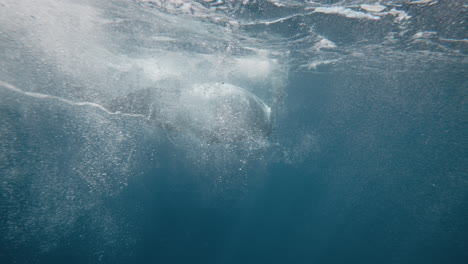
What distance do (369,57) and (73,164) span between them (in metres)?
23.1

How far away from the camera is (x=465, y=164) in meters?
38.7

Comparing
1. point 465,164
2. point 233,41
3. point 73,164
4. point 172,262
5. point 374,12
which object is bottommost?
point 172,262

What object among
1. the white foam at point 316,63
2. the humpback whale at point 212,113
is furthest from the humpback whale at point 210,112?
the white foam at point 316,63

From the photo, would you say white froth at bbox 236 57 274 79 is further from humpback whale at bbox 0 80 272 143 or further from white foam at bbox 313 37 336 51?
humpback whale at bbox 0 80 272 143

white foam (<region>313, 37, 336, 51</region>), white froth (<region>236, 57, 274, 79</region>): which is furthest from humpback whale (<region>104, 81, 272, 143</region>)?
white froth (<region>236, 57, 274, 79</region>)

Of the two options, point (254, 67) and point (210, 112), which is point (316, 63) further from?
point (210, 112)

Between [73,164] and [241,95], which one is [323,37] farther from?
[73,164]

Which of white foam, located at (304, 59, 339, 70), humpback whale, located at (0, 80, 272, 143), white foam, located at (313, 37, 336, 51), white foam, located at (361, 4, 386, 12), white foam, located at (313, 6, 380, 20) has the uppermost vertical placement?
white foam, located at (361, 4, 386, 12)

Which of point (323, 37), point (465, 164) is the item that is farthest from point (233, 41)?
point (465, 164)

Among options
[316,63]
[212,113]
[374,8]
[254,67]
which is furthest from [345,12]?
[254,67]

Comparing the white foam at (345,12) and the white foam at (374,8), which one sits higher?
the white foam at (374,8)

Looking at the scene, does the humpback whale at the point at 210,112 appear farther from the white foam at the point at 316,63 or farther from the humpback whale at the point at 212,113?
the white foam at the point at 316,63

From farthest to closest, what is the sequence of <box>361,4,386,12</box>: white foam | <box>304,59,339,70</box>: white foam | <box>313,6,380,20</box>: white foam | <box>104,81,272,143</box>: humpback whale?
<box>304,59,339,70</box>: white foam → <box>313,6,380,20</box>: white foam → <box>361,4,386,12</box>: white foam → <box>104,81,272,143</box>: humpback whale

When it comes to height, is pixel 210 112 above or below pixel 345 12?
below
